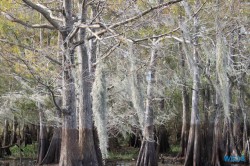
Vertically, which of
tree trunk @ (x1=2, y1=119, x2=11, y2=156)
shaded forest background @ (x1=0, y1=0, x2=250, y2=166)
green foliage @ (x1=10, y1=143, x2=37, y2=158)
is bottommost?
green foliage @ (x1=10, y1=143, x2=37, y2=158)

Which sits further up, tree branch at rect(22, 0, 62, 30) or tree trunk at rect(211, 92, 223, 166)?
tree branch at rect(22, 0, 62, 30)

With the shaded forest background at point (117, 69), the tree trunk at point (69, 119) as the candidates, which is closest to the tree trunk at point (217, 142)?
the shaded forest background at point (117, 69)

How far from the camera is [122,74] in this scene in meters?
11.2

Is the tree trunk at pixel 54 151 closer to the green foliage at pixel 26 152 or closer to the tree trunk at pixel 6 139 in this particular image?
the green foliage at pixel 26 152

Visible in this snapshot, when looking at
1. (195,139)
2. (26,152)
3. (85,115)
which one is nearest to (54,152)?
(26,152)

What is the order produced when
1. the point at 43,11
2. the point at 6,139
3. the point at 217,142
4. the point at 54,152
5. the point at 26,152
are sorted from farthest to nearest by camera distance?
the point at 6,139, the point at 26,152, the point at 54,152, the point at 217,142, the point at 43,11

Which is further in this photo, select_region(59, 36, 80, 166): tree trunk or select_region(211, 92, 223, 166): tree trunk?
select_region(211, 92, 223, 166): tree trunk

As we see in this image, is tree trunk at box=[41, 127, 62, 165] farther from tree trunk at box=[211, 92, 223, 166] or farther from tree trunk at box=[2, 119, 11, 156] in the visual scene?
tree trunk at box=[211, 92, 223, 166]

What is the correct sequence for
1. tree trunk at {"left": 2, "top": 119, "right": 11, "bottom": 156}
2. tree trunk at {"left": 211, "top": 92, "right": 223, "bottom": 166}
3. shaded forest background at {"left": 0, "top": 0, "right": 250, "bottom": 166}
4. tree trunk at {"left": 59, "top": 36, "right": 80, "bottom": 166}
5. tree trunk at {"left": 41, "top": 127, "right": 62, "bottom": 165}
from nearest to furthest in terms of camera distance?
1. shaded forest background at {"left": 0, "top": 0, "right": 250, "bottom": 166}
2. tree trunk at {"left": 59, "top": 36, "right": 80, "bottom": 166}
3. tree trunk at {"left": 211, "top": 92, "right": 223, "bottom": 166}
4. tree trunk at {"left": 41, "top": 127, "right": 62, "bottom": 165}
5. tree trunk at {"left": 2, "top": 119, "right": 11, "bottom": 156}

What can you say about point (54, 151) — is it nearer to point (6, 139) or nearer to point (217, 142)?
point (217, 142)

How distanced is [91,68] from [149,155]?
14.1ft

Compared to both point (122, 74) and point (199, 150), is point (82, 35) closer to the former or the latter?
point (122, 74)

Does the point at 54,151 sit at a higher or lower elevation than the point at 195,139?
lower

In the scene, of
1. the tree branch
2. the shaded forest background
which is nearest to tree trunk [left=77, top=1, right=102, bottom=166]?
the shaded forest background
